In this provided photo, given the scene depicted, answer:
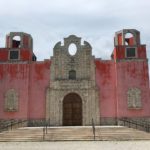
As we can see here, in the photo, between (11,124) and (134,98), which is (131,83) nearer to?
(134,98)

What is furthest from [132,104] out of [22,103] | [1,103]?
[1,103]

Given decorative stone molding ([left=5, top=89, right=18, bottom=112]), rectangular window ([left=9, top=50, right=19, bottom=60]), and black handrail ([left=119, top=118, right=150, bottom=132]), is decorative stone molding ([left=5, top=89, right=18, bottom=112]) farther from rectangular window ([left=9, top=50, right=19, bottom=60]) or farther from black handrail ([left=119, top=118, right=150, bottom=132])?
black handrail ([left=119, top=118, right=150, bottom=132])

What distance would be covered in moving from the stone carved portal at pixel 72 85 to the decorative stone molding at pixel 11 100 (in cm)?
289

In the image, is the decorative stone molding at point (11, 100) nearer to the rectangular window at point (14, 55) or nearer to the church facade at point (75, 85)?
the church facade at point (75, 85)

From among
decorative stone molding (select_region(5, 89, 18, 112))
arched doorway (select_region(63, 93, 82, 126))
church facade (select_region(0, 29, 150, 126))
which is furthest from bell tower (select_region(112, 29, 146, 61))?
decorative stone molding (select_region(5, 89, 18, 112))

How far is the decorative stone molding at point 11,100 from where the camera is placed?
28297 millimetres

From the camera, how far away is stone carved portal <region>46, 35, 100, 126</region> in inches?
1109

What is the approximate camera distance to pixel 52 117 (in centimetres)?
2811

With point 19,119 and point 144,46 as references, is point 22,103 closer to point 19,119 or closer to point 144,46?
point 19,119

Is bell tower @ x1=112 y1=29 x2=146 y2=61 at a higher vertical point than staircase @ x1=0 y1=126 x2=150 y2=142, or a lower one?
higher

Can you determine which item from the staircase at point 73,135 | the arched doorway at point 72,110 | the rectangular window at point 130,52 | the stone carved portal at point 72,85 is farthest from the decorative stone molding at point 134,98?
the staircase at point 73,135

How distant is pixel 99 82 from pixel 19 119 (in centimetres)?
795

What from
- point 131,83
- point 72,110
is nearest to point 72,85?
point 72,110

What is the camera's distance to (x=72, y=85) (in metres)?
28.7
